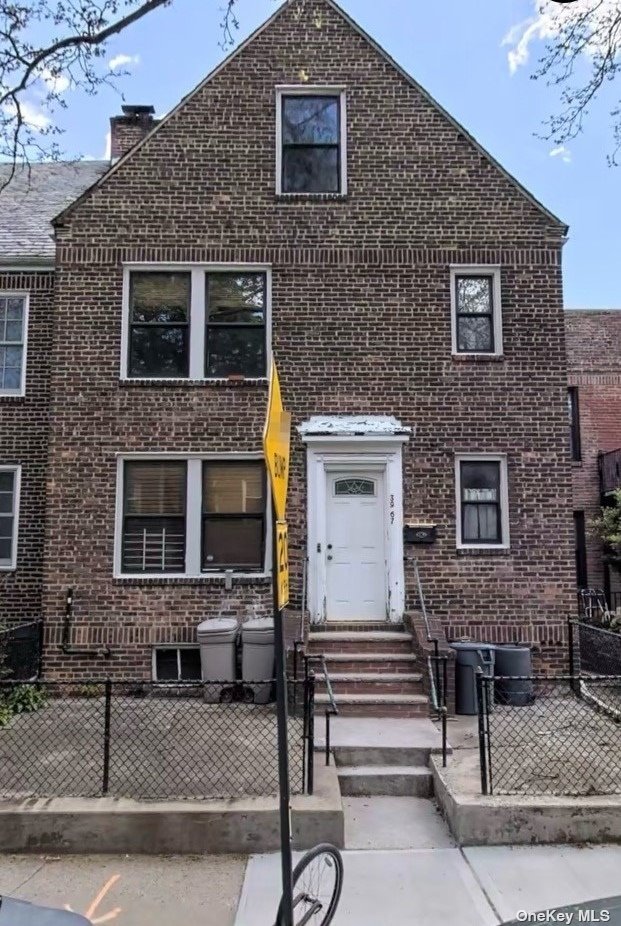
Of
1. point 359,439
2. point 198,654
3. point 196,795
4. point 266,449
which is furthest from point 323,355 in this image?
point 266,449

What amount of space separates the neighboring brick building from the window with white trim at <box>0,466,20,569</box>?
11818mm

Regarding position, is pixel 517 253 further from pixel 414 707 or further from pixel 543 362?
pixel 414 707

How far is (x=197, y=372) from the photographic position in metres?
9.59

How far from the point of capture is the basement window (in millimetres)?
9117

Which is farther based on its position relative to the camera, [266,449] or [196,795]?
[196,795]

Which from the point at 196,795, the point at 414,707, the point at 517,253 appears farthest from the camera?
the point at 517,253

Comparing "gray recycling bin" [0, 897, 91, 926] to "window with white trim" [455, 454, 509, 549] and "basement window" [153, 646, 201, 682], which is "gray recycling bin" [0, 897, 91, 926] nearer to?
"basement window" [153, 646, 201, 682]

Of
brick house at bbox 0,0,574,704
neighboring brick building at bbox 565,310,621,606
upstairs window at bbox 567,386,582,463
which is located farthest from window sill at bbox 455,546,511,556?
upstairs window at bbox 567,386,582,463

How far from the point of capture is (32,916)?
2.58 m

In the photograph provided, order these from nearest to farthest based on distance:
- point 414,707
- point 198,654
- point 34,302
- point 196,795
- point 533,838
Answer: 1. point 533,838
2. point 196,795
3. point 414,707
4. point 198,654
5. point 34,302

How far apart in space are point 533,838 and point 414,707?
109 inches

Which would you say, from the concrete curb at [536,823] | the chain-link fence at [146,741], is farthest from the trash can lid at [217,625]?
the concrete curb at [536,823]

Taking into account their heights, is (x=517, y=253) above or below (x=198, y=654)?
above

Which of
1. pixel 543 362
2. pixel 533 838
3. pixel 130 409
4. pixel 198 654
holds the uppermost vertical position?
pixel 543 362
